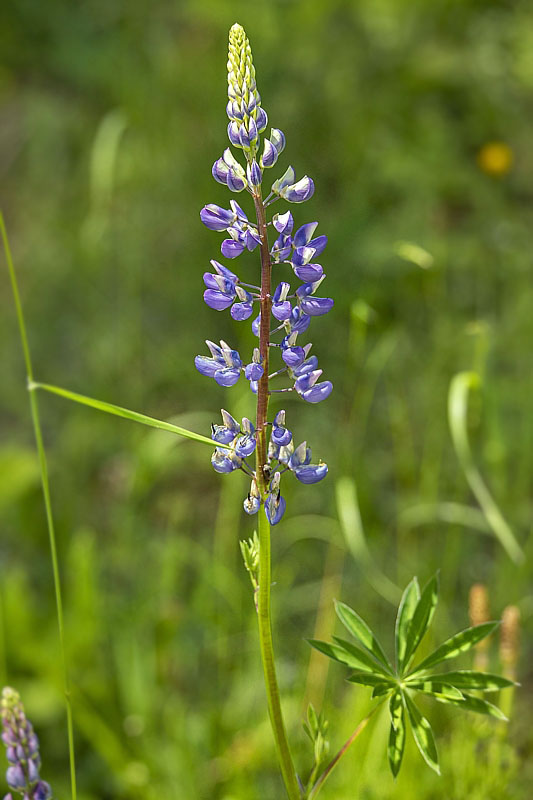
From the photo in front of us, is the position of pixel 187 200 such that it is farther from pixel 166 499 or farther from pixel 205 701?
pixel 205 701

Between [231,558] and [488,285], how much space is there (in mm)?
1686

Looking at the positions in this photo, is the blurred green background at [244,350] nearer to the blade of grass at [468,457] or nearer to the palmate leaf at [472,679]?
the blade of grass at [468,457]

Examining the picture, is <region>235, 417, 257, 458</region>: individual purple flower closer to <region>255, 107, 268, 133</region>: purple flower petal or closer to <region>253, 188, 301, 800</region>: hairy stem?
<region>253, 188, 301, 800</region>: hairy stem

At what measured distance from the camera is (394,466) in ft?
9.48

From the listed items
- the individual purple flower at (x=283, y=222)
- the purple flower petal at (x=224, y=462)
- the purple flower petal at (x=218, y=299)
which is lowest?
the purple flower petal at (x=224, y=462)

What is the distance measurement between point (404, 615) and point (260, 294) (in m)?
0.54

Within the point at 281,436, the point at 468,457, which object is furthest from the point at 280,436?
the point at 468,457

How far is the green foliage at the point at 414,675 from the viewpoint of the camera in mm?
1102

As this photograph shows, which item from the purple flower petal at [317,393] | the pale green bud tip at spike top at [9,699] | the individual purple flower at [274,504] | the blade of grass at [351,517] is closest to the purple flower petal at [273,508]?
the individual purple flower at [274,504]

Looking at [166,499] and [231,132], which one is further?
[166,499]

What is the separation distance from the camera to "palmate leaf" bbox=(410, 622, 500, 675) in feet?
3.76

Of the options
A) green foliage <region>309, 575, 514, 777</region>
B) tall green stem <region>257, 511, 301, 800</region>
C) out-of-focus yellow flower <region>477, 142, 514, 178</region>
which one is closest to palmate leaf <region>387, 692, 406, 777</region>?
green foliage <region>309, 575, 514, 777</region>

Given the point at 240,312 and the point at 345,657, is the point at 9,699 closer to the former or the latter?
the point at 345,657

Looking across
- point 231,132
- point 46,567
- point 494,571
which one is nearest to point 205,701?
point 46,567
